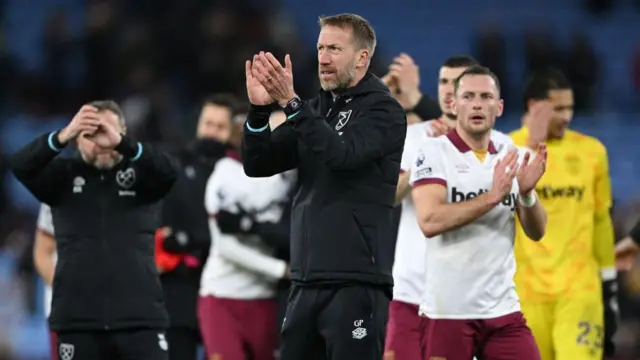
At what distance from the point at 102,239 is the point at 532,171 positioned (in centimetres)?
257

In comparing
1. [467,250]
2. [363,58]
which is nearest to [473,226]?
[467,250]

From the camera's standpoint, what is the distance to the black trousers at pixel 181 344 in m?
11.0

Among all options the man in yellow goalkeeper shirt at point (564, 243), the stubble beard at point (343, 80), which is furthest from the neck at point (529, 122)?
the stubble beard at point (343, 80)

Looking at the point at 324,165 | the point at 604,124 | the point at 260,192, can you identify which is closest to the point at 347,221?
the point at 324,165

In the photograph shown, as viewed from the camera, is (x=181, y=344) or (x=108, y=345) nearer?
(x=108, y=345)

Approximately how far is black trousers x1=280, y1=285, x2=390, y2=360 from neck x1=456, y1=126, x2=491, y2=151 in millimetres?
1272

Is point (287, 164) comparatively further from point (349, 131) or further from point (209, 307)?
point (209, 307)

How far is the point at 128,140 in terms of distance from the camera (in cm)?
853

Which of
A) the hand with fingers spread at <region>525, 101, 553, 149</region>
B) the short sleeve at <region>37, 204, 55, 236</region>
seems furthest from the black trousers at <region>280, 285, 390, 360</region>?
the short sleeve at <region>37, 204, 55, 236</region>

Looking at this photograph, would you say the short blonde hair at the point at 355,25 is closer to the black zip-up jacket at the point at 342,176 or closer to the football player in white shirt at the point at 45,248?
the black zip-up jacket at the point at 342,176

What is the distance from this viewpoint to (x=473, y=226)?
7.78 metres

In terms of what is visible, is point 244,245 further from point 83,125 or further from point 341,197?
point 341,197

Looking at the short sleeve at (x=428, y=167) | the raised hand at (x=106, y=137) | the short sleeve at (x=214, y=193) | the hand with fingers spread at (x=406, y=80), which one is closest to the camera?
the short sleeve at (x=428, y=167)

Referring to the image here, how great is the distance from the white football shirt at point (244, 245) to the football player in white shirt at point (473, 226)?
2933 millimetres
